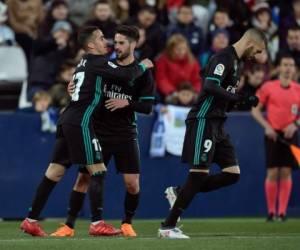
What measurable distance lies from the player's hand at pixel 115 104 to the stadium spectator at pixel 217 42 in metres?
6.44

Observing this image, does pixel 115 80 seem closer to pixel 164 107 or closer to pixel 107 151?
pixel 107 151

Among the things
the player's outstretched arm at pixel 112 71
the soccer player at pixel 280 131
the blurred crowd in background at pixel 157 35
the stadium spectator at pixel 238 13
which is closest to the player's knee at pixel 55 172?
the player's outstretched arm at pixel 112 71

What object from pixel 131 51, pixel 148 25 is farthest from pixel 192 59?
pixel 131 51

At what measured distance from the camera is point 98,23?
17.4 m

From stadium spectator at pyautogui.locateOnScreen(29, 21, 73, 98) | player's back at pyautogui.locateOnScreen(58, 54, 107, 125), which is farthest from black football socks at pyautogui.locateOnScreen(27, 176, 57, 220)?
stadium spectator at pyautogui.locateOnScreen(29, 21, 73, 98)

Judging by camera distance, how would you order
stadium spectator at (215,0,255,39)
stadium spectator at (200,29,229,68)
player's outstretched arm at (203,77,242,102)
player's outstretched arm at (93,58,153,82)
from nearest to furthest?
player's outstretched arm at (203,77,242,102), player's outstretched arm at (93,58,153,82), stadium spectator at (200,29,229,68), stadium spectator at (215,0,255,39)

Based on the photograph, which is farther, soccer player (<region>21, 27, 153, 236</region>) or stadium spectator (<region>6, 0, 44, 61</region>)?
stadium spectator (<region>6, 0, 44, 61</region>)

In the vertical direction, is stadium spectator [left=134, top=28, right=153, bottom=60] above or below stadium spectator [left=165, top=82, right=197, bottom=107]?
above

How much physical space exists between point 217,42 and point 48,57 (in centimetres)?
276

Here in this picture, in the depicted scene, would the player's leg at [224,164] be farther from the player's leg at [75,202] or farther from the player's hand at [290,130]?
the player's hand at [290,130]

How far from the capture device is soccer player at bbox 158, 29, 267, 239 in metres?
10.8

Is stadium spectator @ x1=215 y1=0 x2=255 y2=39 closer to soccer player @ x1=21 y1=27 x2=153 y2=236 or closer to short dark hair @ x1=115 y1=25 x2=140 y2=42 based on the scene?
short dark hair @ x1=115 y1=25 x2=140 y2=42

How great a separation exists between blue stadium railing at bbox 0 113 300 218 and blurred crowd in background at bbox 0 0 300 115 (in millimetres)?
518

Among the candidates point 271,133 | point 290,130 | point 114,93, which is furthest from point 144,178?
point 114,93
